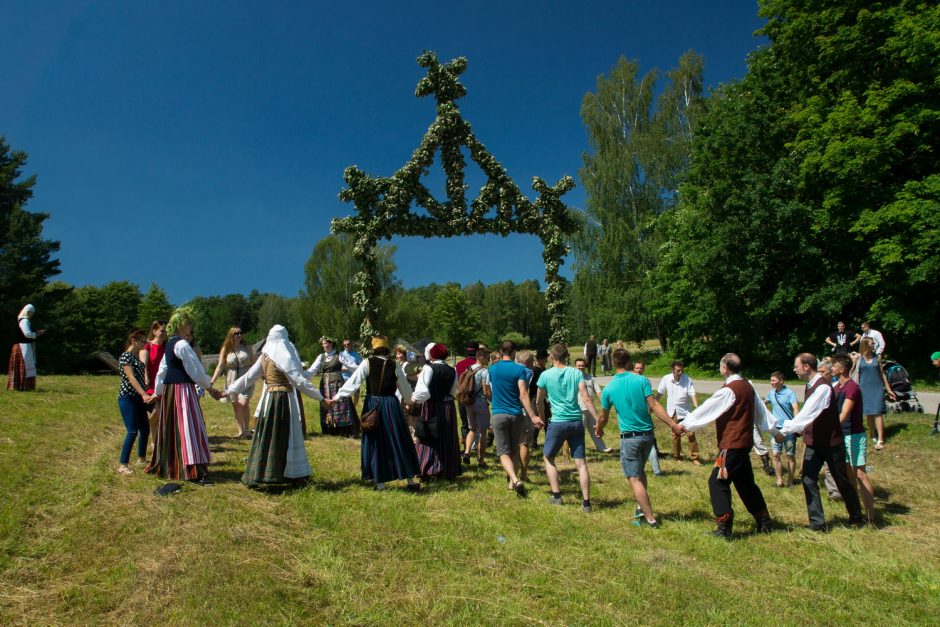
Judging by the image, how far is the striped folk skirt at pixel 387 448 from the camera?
6867 millimetres

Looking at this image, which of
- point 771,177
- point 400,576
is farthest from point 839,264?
point 400,576

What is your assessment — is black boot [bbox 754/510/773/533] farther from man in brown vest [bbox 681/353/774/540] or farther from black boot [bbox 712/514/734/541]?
black boot [bbox 712/514/734/541]

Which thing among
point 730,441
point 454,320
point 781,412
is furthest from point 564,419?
point 454,320

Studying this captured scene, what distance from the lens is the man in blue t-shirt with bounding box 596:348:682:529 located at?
242 inches

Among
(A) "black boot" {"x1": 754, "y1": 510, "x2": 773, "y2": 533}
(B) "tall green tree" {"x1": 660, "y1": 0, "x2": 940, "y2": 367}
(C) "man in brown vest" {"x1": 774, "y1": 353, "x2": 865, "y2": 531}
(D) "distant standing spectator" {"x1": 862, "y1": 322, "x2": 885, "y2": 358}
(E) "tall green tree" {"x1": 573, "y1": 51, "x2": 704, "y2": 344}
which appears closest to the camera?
(A) "black boot" {"x1": 754, "y1": 510, "x2": 773, "y2": 533}

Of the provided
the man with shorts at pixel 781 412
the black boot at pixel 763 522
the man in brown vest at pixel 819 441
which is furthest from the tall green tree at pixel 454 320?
the black boot at pixel 763 522

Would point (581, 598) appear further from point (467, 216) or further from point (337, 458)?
point (467, 216)

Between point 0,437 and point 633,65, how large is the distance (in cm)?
3356

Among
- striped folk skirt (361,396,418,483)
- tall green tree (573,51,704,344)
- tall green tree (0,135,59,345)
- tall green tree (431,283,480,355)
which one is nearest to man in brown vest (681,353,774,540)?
striped folk skirt (361,396,418,483)

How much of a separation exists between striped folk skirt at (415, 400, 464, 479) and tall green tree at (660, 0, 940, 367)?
15.6 metres

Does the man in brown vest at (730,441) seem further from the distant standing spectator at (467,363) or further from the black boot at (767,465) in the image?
the distant standing spectator at (467,363)

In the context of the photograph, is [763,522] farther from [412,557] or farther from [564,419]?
[412,557]

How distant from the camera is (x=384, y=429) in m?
6.93

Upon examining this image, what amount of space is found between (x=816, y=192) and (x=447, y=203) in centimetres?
1657
